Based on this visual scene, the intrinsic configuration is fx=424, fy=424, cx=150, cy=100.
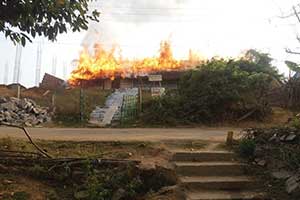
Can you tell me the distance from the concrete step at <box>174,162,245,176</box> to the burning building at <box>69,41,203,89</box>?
21.9m

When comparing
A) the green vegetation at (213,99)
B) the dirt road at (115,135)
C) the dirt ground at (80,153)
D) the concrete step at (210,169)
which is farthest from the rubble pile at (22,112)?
the concrete step at (210,169)

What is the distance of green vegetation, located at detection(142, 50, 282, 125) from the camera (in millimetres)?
16656

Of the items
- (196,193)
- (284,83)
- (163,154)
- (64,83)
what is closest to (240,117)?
(284,83)

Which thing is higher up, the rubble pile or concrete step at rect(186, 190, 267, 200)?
the rubble pile

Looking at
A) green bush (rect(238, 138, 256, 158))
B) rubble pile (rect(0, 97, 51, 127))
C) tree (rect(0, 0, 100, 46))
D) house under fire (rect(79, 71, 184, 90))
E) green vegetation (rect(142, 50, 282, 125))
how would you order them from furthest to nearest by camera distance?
1. house under fire (rect(79, 71, 184, 90))
2. rubble pile (rect(0, 97, 51, 127))
3. green vegetation (rect(142, 50, 282, 125))
4. green bush (rect(238, 138, 256, 158))
5. tree (rect(0, 0, 100, 46))

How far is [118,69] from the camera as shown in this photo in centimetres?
3039

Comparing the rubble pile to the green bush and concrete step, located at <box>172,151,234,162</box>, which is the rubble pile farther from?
the green bush

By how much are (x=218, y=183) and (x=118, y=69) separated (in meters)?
24.2

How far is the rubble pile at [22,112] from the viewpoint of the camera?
55.9 ft

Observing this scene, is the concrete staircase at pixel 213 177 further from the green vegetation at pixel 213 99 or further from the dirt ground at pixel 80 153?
the green vegetation at pixel 213 99

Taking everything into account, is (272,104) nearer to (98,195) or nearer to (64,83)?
(98,195)

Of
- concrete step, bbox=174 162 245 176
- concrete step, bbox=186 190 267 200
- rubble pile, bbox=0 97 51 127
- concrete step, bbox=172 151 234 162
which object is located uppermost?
rubble pile, bbox=0 97 51 127

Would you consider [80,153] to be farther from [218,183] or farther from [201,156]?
[218,183]

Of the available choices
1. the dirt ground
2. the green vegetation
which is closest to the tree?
the dirt ground
